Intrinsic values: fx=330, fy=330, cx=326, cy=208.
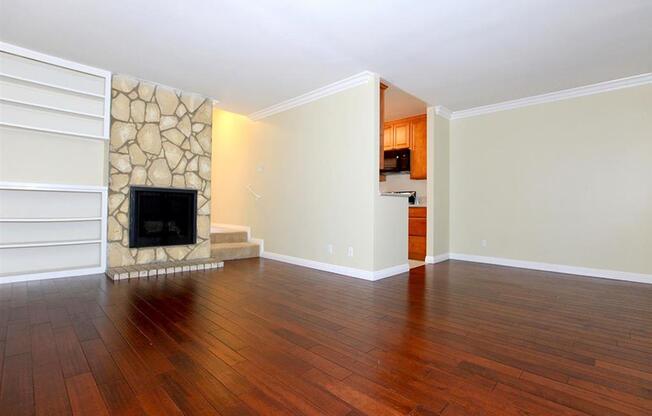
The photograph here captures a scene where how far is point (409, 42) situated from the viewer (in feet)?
11.1

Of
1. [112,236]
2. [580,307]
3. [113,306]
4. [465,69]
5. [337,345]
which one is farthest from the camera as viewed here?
[112,236]

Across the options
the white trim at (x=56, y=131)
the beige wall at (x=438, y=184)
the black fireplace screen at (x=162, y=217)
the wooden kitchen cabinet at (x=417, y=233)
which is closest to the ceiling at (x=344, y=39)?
the white trim at (x=56, y=131)

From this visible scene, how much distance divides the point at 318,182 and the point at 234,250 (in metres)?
1.97

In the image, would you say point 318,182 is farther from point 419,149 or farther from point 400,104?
point 419,149

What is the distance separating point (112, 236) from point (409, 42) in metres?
4.34

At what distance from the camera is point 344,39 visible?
334 cm

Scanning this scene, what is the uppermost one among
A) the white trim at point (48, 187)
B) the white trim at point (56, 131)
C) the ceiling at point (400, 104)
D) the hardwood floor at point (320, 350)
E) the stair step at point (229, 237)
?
the ceiling at point (400, 104)

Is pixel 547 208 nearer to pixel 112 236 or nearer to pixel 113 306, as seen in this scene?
A: pixel 113 306

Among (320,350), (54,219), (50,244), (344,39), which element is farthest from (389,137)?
(50,244)

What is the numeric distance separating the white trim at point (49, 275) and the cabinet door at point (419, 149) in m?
5.23

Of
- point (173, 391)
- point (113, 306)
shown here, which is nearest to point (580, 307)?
point (173, 391)

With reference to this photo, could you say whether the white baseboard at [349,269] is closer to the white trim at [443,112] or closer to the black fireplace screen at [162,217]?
the black fireplace screen at [162,217]

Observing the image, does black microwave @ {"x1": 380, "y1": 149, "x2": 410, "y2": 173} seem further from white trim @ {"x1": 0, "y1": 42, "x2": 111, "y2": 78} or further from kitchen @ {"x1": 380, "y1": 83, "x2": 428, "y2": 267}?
white trim @ {"x1": 0, "y1": 42, "x2": 111, "y2": 78}

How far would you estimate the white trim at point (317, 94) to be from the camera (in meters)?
4.26
